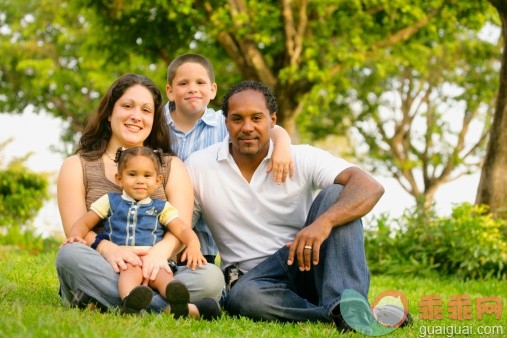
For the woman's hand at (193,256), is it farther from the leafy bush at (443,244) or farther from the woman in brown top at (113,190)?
the leafy bush at (443,244)

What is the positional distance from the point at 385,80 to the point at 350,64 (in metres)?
8.80

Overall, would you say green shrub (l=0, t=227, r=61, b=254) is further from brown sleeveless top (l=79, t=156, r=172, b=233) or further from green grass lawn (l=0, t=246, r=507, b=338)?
brown sleeveless top (l=79, t=156, r=172, b=233)

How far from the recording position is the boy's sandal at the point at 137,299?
11.9ft

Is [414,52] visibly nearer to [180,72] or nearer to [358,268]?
[180,72]

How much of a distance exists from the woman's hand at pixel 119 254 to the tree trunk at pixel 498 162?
20.5 ft

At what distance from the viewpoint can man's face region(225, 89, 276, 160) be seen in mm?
4211

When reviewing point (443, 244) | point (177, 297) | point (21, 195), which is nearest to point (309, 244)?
A: point (177, 297)

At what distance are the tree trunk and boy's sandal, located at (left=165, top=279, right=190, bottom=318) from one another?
20.4ft

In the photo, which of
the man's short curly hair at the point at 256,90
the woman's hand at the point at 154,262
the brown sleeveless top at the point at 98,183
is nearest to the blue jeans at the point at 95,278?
the woman's hand at the point at 154,262

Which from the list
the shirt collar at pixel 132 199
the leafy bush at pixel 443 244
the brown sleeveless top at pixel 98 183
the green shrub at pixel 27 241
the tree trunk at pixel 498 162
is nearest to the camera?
the shirt collar at pixel 132 199

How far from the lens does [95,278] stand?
3.88 m

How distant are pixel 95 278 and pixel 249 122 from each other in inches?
48.0

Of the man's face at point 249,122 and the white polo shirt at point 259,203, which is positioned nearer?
the man's face at point 249,122

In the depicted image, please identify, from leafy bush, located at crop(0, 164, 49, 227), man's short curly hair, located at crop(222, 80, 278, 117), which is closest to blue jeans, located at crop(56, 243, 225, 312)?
man's short curly hair, located at crop(222, 80, 278, 117)
